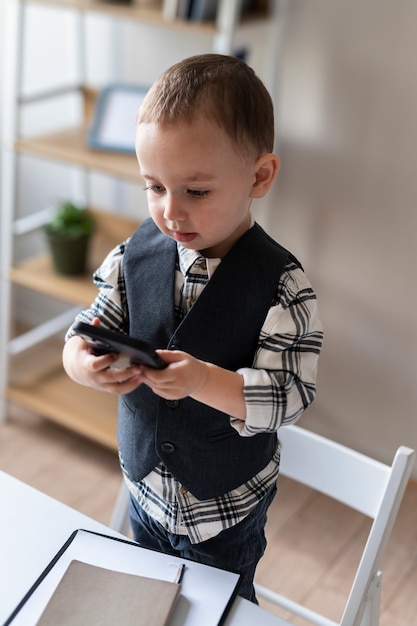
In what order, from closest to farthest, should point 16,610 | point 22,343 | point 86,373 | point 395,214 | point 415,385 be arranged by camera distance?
point 16,610 → point 86,373 → point 395,214 → point 415,385 → point 22,343

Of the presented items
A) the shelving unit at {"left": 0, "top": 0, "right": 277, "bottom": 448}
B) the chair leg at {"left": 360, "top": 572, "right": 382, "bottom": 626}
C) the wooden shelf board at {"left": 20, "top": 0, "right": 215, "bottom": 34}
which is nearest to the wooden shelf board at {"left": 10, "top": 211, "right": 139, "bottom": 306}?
the shelving unit at {"left": 0, "top": 0, "right": 277, "bottom": 448}

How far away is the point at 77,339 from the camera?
1038 millimetres

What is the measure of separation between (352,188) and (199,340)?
1.25 m

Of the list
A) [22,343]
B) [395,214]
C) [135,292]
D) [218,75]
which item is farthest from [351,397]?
[218,75]

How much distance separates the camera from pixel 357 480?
4.08 ft

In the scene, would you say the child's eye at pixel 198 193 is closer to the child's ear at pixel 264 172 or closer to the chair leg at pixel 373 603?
the child's ear at pixel 264 172

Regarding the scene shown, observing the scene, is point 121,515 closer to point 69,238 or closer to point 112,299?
point 112,299

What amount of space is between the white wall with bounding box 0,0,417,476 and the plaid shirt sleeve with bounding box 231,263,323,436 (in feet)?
3.79

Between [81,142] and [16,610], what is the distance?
162 centimetres

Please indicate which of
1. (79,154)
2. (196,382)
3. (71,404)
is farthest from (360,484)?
(71,404)

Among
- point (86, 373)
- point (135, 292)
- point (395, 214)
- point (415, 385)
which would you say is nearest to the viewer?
point (86, 373)

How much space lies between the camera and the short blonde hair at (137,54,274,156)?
3.03 feet

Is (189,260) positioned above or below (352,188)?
above

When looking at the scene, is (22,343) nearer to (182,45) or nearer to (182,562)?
(182,45)
